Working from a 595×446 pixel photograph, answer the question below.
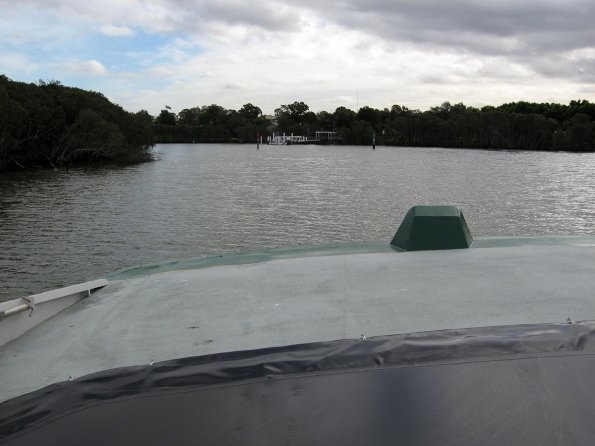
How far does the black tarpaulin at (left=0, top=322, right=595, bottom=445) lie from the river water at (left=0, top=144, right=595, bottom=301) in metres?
9.53

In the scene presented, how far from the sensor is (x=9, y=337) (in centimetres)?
350

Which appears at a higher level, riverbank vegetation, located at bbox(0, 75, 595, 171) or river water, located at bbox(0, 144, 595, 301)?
riverbank vegetation, located at bbox(0, 75, 595, 171)

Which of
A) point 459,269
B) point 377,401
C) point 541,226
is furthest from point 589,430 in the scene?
point 541,226

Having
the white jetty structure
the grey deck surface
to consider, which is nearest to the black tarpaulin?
the grey deck surface

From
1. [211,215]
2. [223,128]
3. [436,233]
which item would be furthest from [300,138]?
[436,233]

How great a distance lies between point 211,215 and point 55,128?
117 ft

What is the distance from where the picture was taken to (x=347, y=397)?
220 centimetres

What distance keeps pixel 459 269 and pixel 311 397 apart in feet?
7.71

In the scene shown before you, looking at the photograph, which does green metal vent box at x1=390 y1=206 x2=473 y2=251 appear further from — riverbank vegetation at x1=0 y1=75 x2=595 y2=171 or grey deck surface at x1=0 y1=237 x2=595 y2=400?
riverbank vegetation at x1=0 y1=75 x2=595 y2=171

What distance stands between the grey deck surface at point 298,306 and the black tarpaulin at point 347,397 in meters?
0.50

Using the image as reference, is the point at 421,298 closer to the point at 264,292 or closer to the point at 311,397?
the point at 264,292

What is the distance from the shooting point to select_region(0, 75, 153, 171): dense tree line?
144 feet

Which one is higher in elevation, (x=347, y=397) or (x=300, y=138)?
(x=300, y=138)

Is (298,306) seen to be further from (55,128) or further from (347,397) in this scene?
(55,128)
